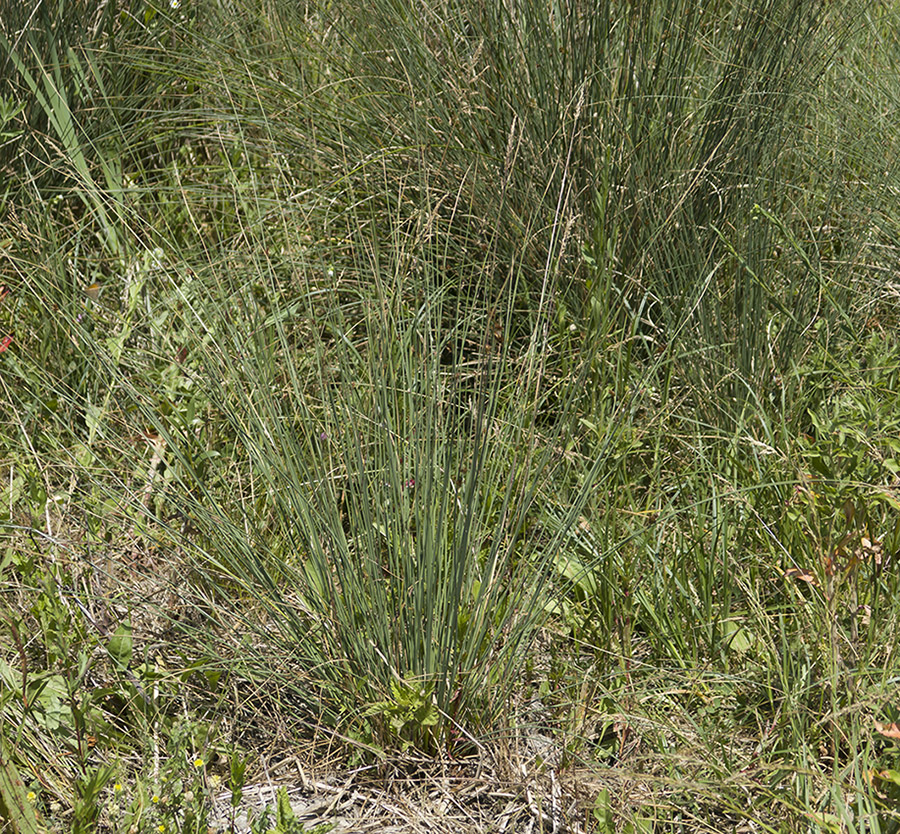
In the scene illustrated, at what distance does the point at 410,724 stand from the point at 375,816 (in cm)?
13

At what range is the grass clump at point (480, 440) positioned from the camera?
1.41m

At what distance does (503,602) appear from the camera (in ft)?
4.92

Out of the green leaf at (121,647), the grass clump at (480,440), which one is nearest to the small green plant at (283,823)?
the grass clump at (480,440)

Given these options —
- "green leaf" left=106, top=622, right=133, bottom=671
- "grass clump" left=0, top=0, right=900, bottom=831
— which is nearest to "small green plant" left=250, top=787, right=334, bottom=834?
"grass clump" left=0, top=0, right=900, bottom=831

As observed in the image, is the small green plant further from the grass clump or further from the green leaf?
the green leaf

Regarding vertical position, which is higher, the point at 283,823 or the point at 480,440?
the point at 480,440

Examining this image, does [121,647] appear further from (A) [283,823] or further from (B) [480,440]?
(B) [480,440]

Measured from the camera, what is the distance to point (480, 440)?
140 cm

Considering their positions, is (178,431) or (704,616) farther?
(178,431)

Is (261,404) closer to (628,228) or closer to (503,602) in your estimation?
(503,602)

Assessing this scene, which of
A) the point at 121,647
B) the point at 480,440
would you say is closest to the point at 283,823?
the point at 121,647

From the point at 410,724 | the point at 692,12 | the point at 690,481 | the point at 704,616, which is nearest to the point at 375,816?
the point at 410,724

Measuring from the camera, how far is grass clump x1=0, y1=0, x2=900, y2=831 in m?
1.41

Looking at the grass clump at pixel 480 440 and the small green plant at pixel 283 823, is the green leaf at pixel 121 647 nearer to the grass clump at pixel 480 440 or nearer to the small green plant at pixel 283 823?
the grass clump at pixel 480 440
